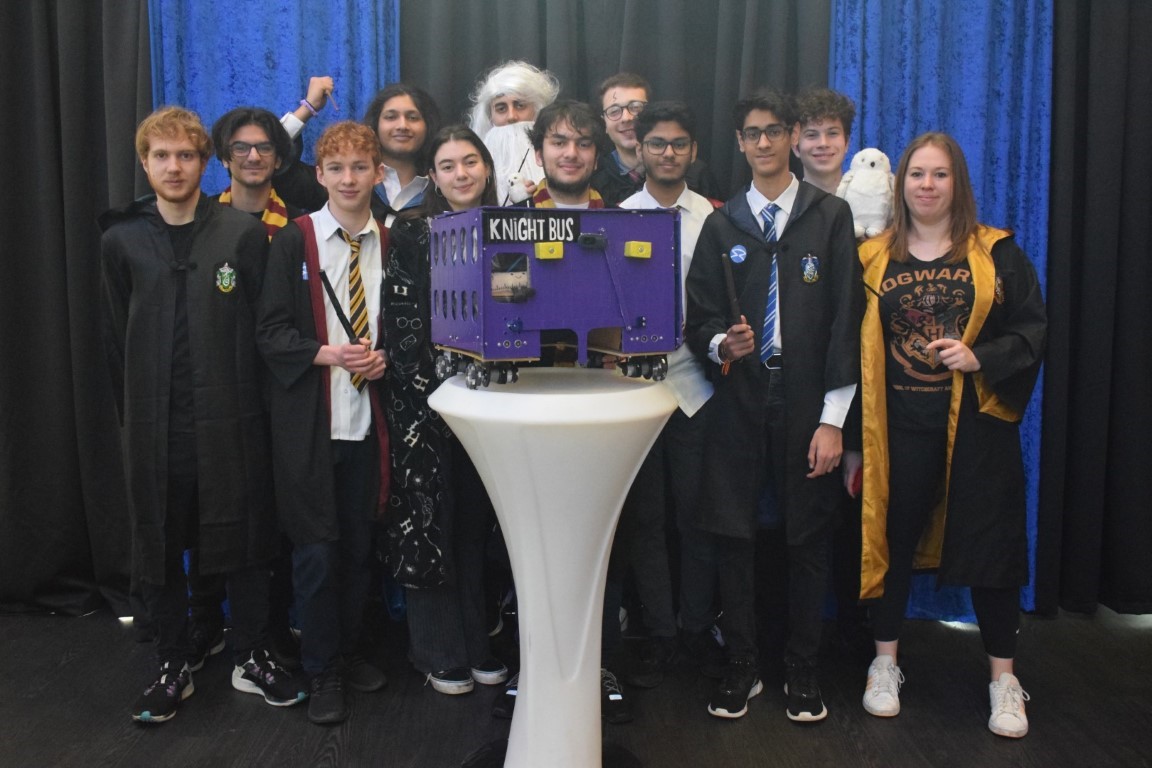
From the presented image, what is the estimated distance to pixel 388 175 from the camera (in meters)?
2.87

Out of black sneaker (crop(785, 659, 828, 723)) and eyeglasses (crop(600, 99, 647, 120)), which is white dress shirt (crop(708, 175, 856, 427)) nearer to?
eyeglasses (crop(600, 99, 647, 120))

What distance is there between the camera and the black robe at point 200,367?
7.73 feet

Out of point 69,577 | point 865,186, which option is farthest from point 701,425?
point 69,577

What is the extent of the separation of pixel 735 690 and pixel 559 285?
4.36ft

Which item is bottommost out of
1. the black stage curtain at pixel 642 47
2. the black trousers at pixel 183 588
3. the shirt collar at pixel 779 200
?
the black trousers at pixel 183 588

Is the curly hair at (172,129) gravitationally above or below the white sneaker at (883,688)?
above

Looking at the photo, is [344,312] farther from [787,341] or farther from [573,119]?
[787,341]

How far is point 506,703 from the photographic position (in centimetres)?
243

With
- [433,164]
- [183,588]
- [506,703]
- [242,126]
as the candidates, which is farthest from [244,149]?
[506,703]

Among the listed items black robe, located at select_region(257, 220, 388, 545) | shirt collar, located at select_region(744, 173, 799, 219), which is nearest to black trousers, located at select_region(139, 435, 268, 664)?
black robe, located at select_region(257, 220, 388, 545)

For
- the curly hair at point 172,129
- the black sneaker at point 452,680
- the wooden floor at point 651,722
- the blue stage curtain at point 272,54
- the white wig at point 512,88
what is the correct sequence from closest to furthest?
1. the wooden floor at point 651,722
2. the curly hair at point 172,129
3. the black sneaker at point 452,680
4. the white wig at point 512,88
5. the blue stage curtain at point 272,54

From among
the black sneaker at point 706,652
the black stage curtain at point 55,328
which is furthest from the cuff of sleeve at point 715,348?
the black stage curtain at point 55,328

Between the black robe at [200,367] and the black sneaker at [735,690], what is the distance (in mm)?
1300

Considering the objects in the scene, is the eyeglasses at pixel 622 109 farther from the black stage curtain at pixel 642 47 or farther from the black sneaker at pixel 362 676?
the black sneaker at pixel 362 676
